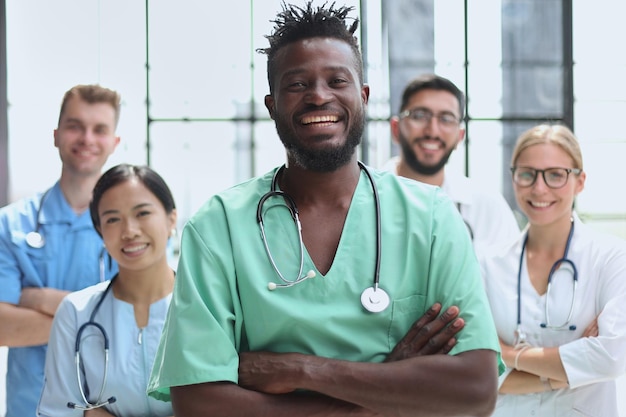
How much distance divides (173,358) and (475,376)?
1.69ft

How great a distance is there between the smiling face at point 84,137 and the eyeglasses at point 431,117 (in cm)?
105

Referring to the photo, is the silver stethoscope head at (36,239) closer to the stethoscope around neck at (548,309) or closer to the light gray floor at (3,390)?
the stethoscope around neck at (548,309)

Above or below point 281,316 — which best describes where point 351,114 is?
above

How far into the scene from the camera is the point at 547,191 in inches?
87.4

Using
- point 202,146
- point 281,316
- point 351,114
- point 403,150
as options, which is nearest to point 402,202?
point 351,114

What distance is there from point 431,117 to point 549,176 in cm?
65

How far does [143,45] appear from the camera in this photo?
4949 millimetres

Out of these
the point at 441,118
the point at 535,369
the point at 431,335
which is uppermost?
the point at 441,118

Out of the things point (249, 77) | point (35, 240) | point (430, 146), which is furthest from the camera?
point (249, 77)

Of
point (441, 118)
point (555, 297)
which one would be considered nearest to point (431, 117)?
point (441, 118)

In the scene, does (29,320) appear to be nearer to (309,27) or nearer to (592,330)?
(309,27)

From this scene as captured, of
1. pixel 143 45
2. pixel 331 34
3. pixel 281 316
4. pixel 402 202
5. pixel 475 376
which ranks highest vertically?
pixel 143 45

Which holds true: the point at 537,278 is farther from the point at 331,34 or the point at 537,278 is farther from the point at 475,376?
the point at 331,34

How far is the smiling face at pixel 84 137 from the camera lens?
8.20ft
